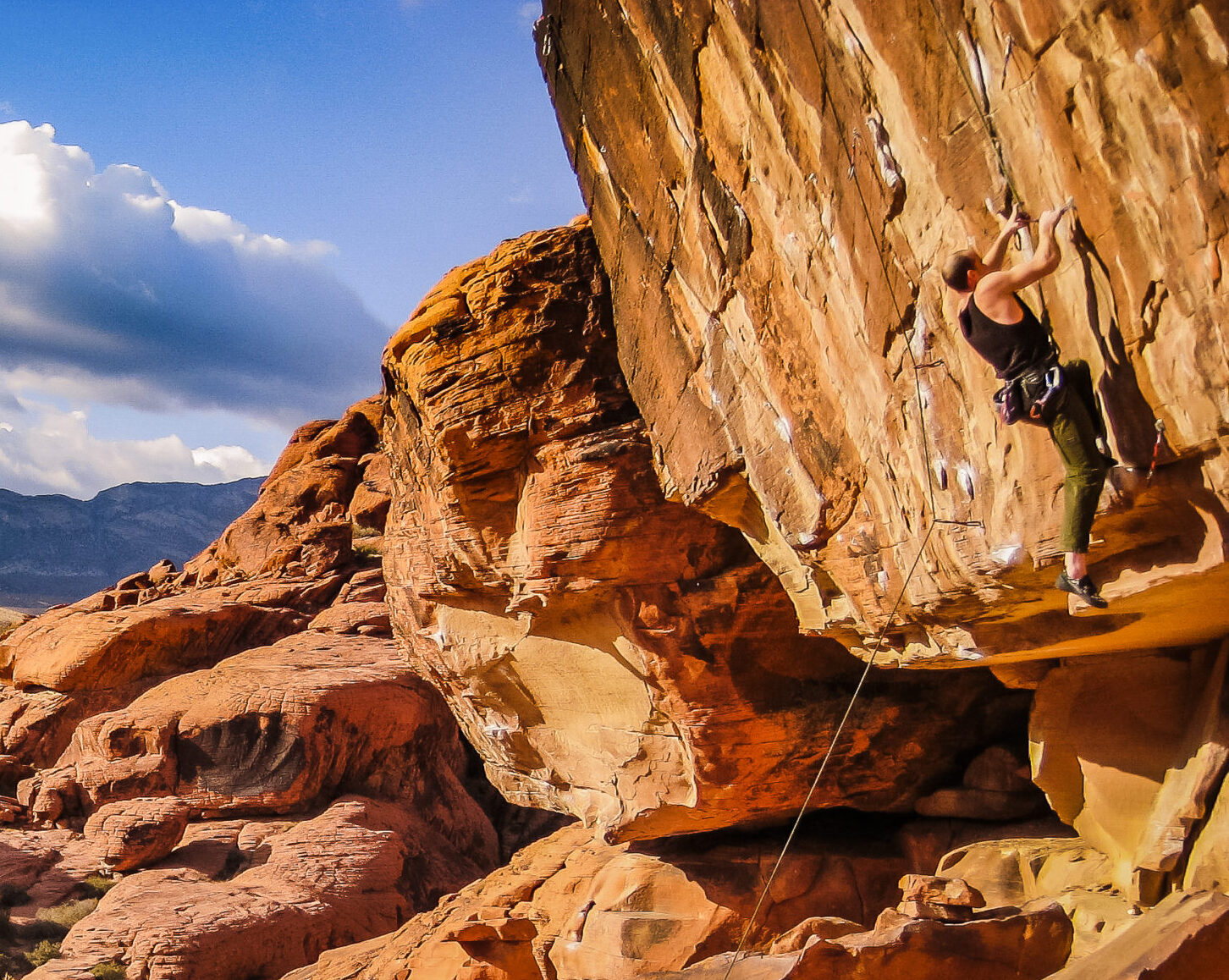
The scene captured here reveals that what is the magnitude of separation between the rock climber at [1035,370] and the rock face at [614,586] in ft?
16.7

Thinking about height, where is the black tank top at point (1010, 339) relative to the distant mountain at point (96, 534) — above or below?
below

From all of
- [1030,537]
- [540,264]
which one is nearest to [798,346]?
[1030,537]

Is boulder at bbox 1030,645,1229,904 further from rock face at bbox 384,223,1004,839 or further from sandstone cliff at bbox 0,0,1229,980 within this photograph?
rock face at bbox 384,223,1004,839

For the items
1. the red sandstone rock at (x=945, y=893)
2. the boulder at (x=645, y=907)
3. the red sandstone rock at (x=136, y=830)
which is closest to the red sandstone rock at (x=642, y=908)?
the boulder at (x=645, y=907)

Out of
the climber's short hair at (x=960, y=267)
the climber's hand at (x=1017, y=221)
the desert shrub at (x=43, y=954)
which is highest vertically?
the climber's hand at (x=1017, y=221)

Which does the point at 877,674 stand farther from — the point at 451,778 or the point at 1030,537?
the point at 451,778

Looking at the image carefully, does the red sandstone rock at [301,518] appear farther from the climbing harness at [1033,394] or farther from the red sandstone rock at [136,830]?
the climbing harness at [1033,394]

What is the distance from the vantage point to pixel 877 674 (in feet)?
32.1

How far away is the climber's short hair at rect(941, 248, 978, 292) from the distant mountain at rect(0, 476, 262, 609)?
103m

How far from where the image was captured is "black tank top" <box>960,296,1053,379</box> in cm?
403

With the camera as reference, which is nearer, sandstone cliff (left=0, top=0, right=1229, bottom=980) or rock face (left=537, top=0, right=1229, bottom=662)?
rock face (left=537, top=0, right=1229, bottom=662)

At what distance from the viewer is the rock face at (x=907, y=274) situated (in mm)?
3590

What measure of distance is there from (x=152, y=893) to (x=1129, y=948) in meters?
15.6

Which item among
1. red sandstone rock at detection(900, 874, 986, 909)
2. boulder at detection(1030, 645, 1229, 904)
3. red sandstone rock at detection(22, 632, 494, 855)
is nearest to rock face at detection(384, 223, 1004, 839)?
boulder at detection(1030, 645, 1229, 904)
